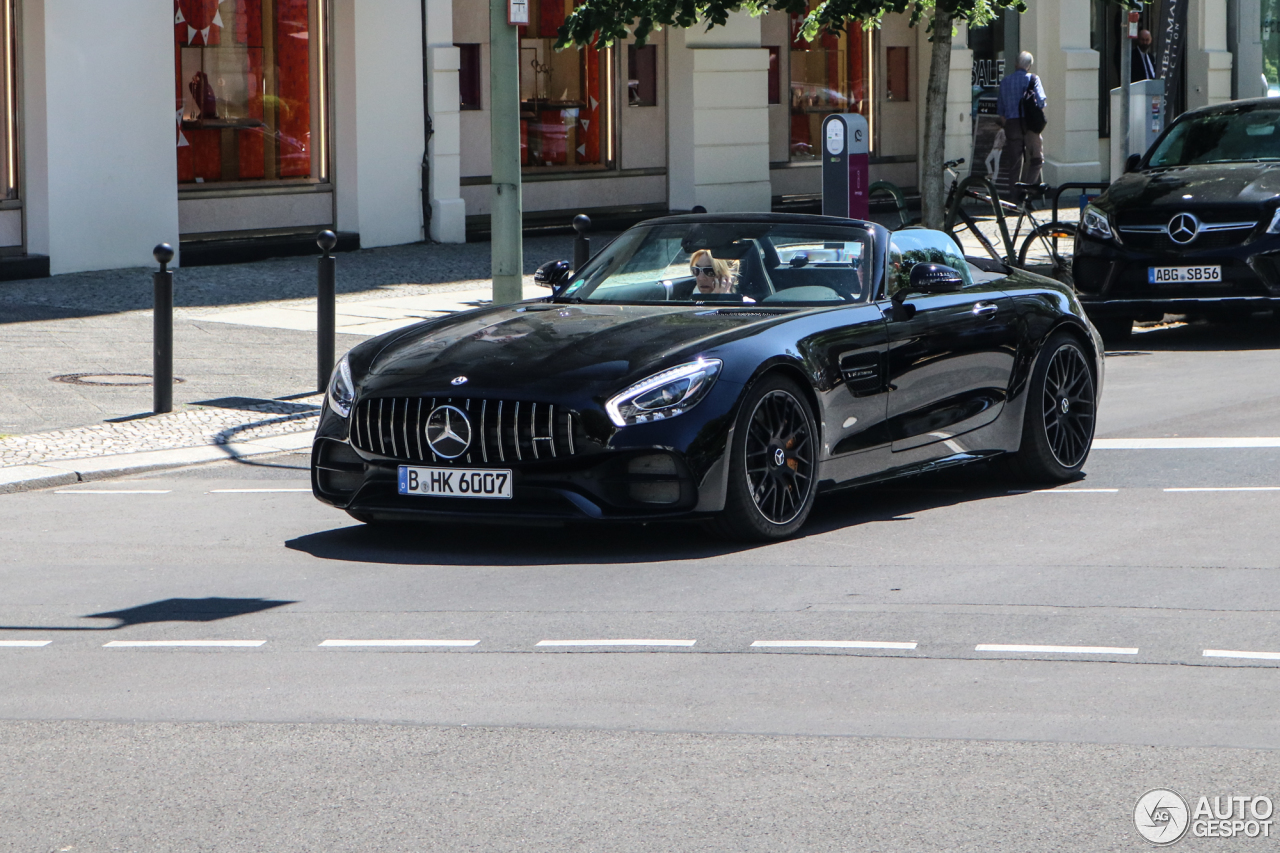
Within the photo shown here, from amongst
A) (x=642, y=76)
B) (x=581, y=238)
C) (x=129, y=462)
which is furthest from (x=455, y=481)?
(x=642, y=76)

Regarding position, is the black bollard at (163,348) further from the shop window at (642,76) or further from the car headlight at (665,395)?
the shop window at (642,76)

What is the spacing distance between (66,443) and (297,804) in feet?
21.4

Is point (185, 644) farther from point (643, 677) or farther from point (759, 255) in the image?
point (759, 255)

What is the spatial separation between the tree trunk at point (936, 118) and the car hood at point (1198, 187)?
271 centimetres

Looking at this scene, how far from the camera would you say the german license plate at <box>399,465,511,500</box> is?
754 centimetres

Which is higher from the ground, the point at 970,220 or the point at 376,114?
the point at 376,114

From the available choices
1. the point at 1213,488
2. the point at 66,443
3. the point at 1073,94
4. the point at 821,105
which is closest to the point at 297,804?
the point at 1213,488

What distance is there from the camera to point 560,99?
23188 millimetres

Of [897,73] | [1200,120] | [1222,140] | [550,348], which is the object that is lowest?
[550,348]

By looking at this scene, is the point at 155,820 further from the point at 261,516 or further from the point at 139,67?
the point at 139,67

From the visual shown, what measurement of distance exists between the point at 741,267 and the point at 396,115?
12.9 metres

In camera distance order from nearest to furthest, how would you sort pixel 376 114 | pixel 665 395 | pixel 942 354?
1. pixel 665 395
2. pixel 942 354
3. pixel 376 114

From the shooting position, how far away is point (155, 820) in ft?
15.0

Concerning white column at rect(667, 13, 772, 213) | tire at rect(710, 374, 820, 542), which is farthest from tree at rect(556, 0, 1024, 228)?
tire at rect(710, 374, 820, 542)
